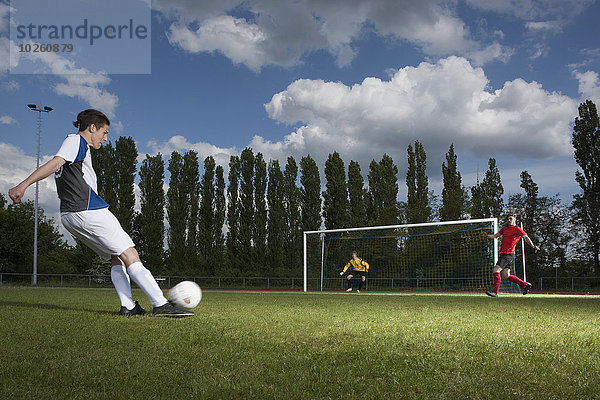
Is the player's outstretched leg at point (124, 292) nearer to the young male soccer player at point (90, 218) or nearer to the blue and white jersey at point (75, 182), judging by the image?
the young male soccer player at point (90, 218)

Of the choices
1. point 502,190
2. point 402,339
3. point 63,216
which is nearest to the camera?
point 402,339

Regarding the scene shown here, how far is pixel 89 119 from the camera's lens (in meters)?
5.80

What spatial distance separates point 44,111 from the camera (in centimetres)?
3219

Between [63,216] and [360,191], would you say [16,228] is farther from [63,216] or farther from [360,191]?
[63,216]

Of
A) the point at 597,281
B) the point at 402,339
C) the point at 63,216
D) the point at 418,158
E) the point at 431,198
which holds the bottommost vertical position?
the point at 597,281

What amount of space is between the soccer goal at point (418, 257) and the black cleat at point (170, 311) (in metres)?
15.7

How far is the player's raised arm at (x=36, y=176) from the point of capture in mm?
4953

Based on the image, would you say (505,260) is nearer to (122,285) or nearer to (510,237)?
(510,237)

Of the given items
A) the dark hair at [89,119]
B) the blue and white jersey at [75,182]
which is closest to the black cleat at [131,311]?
the blue and white jersey at [75,182]

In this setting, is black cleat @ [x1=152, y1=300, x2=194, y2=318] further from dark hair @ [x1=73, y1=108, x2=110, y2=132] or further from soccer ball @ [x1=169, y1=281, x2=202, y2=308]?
dark hair @ [x1=73, y1=108, x2=110, y2=132]

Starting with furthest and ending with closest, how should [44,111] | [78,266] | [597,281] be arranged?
[78,266] → [44,111] → [597,281]

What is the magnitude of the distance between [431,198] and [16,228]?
32.7 metres

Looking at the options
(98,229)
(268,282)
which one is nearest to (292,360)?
(98,229)

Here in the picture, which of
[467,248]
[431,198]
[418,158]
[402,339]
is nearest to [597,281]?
[467,248]
